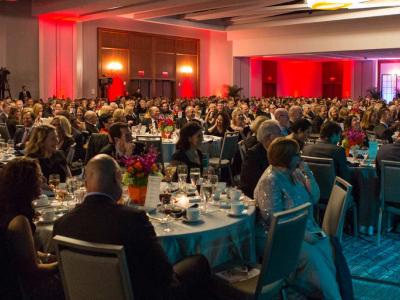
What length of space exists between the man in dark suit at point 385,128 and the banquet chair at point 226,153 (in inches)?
86.1

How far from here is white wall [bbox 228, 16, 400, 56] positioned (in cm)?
2123

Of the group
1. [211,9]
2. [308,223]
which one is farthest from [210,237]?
[211,9]

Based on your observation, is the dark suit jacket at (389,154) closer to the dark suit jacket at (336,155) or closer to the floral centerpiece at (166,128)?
the dark suit jacket at (336,155)

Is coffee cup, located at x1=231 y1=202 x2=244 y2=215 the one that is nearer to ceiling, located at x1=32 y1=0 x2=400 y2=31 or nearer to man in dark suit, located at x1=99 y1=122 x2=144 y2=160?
man in dark suit, located at x1=99 y1=122 x2=144 y2=160

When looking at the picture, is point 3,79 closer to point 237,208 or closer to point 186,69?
point 186,69

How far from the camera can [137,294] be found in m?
2.50

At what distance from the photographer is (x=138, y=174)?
3660mm

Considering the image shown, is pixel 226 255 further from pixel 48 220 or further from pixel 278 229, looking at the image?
pixel 48 220

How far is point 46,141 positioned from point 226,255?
2.27 meters

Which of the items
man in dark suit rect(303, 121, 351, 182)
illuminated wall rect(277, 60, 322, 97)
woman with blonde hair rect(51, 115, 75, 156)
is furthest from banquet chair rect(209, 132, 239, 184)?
illuminated wall rect(277, 60, 322, 97)

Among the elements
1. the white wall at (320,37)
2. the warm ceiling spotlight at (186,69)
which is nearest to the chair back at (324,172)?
the white wall at (320,37)

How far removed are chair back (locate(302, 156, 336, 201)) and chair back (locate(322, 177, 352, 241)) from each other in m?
1.36

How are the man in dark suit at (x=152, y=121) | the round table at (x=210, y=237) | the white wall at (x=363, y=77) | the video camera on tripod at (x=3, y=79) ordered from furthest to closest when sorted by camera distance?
the white wall at (x=363, y=77)
the video camera on tripod at (x=3, y=79)
the man in dark suit at (x=152, y=121)
the round table at (x=210, y=237)

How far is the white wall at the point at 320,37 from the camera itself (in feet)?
69.7
